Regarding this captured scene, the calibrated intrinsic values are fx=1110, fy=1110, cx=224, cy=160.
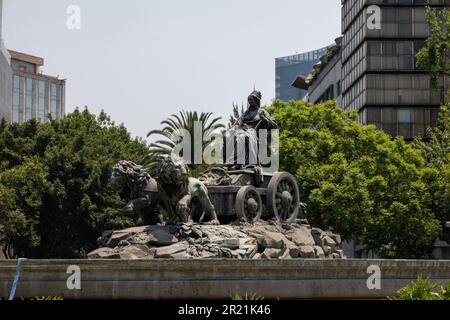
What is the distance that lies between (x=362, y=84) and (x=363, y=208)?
96.2ft

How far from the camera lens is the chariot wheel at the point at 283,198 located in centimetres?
2992

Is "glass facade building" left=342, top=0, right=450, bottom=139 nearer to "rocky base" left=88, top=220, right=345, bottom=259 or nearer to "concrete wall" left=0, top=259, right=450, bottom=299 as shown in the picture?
"rocky base" left=88, top=220, right=345, bottom=259

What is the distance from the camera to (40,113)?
154000 mm

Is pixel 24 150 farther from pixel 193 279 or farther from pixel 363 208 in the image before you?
pixel 193 279

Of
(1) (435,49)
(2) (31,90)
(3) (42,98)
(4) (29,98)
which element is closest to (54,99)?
(3) (42,98)

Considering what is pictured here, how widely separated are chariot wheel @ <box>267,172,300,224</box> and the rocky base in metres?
1.09

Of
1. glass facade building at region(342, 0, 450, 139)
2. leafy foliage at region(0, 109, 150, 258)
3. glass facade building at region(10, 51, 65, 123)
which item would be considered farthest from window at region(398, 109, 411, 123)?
glass facade building at region(10, 51, 65, 123)

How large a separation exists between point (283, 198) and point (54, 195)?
25.1m

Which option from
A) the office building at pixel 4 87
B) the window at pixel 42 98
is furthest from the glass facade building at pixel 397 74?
the window at pixel 42 98

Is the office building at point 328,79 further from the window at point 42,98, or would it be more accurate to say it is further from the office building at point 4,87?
the window at point 42,98

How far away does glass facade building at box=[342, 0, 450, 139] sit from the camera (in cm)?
7750

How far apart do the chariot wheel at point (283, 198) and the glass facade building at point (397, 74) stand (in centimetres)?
4704

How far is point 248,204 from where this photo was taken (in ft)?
94.5

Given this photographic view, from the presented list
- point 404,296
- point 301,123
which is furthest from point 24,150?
point 404,296
